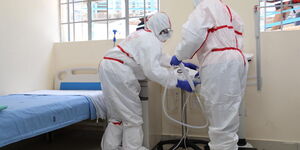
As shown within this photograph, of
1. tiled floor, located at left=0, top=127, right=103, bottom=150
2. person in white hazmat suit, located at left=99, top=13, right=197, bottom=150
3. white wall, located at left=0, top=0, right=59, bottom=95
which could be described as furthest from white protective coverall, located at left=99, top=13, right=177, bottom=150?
white wall, located at left=0, top=0, right=59, bottom=95

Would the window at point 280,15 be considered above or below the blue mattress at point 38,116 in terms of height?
above

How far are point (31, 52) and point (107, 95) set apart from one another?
1569 mm

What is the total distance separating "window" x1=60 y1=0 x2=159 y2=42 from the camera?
3226 millimetres

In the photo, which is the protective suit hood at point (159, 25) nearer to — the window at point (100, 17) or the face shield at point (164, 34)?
the face shield at point (164, 34)

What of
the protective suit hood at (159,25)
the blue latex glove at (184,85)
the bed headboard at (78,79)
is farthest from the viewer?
the bed headboard at (78,79)

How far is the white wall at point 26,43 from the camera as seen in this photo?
8.96 ft

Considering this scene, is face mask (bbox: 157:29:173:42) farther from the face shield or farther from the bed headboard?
the bed headboard

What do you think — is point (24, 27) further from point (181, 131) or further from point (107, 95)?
→ point (181, 131)

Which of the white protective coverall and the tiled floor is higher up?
the white protective coverall

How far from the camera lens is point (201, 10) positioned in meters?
1.74

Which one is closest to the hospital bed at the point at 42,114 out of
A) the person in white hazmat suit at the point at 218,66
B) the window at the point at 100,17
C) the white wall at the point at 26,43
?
the white wall at the point at 26,43

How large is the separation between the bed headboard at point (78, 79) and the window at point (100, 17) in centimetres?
52

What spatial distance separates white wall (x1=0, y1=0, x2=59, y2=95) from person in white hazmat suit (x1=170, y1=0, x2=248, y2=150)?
6.63 feet

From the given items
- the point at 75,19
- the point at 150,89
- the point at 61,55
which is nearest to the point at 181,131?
the point at 150,89
